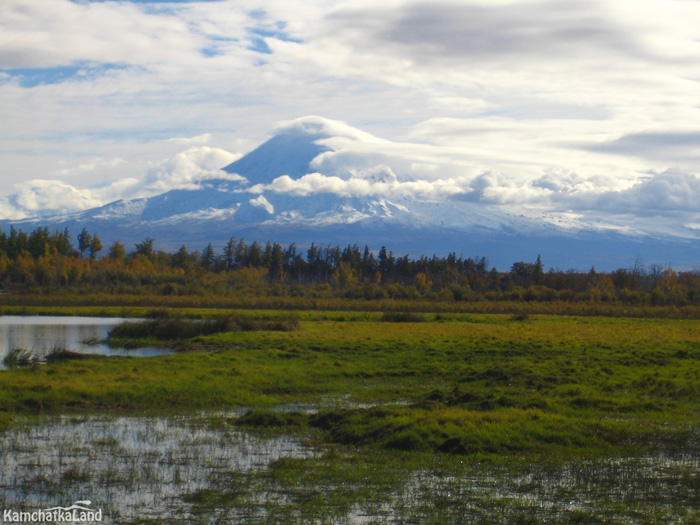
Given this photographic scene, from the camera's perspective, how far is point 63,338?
42.3 m

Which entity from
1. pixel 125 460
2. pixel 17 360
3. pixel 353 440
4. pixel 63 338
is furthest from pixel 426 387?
pixel 63 338

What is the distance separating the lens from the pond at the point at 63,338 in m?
35.5

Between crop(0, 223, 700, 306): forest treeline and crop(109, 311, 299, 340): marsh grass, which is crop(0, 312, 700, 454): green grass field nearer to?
crop(109, 311, 299, 340): marsh grass

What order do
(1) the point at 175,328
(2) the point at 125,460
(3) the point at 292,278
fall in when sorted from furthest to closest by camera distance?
(3) the point at 292,278 < (1) the point at 175,328 < (2) the point at 125,460

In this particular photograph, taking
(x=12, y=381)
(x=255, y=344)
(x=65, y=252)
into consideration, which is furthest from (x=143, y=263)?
(x=12, y=381)

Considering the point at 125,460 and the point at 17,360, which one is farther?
the point at 17,360

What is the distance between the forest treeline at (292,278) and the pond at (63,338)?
141ft

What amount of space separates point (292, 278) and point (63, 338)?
123029mm

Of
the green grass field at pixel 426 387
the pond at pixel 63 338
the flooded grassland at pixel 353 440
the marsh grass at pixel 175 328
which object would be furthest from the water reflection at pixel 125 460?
the marsh grass at pixel 175 328

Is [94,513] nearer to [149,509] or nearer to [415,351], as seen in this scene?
[149,509]

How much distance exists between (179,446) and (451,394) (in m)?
8.59

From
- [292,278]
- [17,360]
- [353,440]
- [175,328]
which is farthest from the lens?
[292,278]

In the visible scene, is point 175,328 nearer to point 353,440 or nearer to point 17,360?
point 17,360

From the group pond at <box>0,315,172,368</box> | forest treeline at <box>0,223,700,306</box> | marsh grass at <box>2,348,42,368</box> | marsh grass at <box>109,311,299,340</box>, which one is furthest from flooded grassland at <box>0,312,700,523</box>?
forest treeline at <box>0,223,700,306</box>
